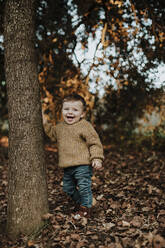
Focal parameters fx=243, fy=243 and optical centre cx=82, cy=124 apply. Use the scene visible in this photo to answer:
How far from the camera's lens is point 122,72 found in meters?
4.66

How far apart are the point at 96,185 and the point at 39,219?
1863 millimetres

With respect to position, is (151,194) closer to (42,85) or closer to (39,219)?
(39,219)

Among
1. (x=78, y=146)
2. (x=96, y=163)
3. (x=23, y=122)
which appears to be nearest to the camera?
(x=23, y=122)

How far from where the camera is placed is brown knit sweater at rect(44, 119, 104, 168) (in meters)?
3.08

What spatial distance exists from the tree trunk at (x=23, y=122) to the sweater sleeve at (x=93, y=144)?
0.63m

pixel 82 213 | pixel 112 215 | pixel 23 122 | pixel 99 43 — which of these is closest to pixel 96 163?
pixel 82 213

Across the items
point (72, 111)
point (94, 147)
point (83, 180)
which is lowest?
Answer: point (83, 180)

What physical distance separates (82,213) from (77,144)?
879 millimetres

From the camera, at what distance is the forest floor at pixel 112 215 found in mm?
2555

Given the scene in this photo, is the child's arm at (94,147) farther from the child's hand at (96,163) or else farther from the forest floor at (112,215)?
the forest floor at (112,215)

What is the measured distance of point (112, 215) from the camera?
10.5 feet

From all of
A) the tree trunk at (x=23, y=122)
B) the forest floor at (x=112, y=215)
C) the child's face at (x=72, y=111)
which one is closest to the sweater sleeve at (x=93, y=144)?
the child's face at (x=72, y=111)

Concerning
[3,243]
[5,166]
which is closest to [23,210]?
[3,243]

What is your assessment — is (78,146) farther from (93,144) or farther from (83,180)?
(83,180)
